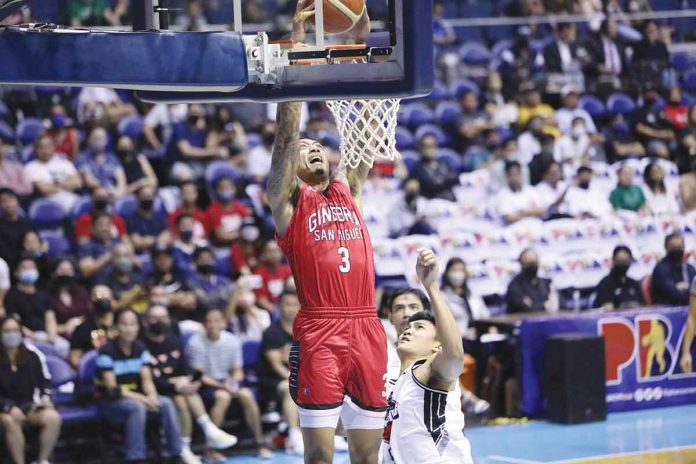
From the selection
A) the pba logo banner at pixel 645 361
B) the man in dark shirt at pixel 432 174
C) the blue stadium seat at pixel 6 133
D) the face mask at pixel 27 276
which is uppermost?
the blue stadium seat at pixel 6 133

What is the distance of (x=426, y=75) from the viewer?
20.1ft

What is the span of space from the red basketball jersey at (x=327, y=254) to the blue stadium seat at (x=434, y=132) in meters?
8.42

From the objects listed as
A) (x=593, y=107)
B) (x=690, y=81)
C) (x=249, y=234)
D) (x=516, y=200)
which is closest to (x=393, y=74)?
(x=249, y=234)

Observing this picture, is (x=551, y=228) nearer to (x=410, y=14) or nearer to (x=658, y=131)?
(x=658, y=131)

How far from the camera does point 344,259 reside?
7078 millimetres

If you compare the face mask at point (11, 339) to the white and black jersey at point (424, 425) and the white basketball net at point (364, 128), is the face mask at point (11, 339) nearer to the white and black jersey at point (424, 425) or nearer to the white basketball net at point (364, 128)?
the white basketball net at point (364, 128)

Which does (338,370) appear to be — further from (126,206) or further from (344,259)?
(126,206)

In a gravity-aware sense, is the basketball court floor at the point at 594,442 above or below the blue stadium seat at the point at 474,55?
below

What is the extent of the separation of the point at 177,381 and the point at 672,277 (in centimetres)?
580

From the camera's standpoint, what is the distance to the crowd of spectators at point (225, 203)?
10.7 meters

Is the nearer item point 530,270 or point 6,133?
point 530,270

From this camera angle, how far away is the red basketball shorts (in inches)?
269

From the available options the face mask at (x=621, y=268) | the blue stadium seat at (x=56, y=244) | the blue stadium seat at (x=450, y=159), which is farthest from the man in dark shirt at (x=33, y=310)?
the blue stadium seat at (x=450, y=159)

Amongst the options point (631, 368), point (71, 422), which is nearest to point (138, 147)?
point (71, 422)
